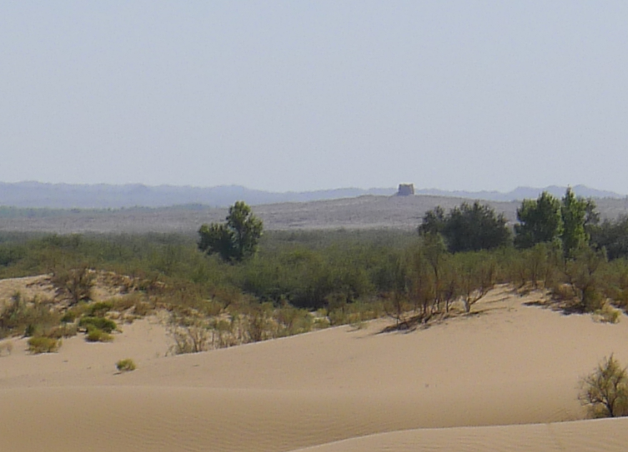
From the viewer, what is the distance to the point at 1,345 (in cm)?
2336

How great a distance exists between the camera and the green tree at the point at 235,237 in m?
47.8

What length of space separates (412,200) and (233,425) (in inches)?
4685

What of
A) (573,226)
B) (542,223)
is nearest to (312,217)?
(542,223)

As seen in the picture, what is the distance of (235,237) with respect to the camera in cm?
4831

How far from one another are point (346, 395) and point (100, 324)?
1497 cm

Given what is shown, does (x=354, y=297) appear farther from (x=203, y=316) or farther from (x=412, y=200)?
(x=412, y=200)

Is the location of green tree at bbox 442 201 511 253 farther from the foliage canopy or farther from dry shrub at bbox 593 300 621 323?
dry shrub at bbox 593 300 621 323

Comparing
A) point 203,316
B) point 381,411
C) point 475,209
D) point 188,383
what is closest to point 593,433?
point 381,411

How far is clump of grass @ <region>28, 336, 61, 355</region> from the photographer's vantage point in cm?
2238

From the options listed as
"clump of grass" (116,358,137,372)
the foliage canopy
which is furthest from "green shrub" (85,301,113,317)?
the foliage canopy

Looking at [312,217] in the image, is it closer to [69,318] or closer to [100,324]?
[69,318]

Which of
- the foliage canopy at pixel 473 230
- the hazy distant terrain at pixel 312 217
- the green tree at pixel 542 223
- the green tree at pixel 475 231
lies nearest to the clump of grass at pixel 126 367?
the green tree at pixel 542 223

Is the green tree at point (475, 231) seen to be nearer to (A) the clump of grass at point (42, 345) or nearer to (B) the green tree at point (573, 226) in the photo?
(B) the green tree at point (573, 226)

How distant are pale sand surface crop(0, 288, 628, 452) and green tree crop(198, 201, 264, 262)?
27.0 meters
